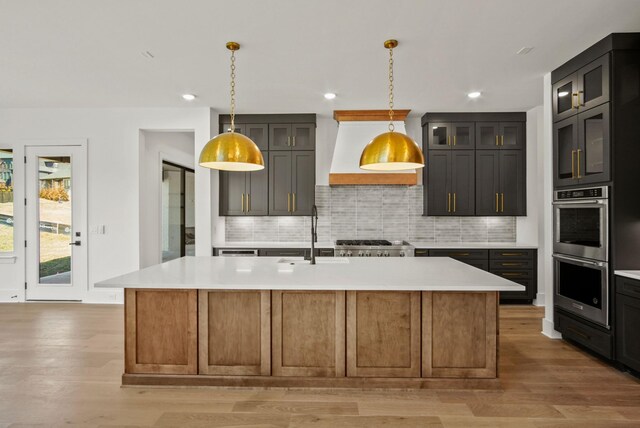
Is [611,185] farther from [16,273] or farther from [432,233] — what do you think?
[16,273]

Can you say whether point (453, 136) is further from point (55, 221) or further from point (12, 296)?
point (12, 296)

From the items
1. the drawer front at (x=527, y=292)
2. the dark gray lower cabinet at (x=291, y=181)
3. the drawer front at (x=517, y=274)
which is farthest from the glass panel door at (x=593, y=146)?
the dark gray lower cabinet at (x=291, y=181)

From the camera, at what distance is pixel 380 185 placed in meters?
5.77

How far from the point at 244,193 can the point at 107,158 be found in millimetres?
1927

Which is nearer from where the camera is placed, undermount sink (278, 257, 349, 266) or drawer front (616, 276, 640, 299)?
drawer front (616, 276, 640, 299)

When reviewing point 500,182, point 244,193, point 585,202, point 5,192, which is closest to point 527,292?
point 500,182

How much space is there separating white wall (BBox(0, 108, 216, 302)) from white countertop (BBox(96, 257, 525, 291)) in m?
2.42

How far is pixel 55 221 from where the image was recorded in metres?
5.29

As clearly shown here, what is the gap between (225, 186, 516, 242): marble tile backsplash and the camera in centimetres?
573

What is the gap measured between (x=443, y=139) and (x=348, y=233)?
6.41 feet

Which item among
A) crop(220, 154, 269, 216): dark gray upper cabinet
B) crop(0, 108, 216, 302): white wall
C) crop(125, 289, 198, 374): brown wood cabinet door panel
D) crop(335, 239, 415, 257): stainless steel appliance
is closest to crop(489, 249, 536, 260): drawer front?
crop(335, 239, 415, 257): stainless steel appliance

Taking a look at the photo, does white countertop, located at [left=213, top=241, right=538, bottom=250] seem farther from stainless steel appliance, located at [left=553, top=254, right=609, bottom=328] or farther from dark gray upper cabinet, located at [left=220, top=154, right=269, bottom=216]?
stainless steel appliance, located at [left=553, top=254, right=609, bottom=328]

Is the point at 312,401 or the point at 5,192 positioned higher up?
the point at 5,192

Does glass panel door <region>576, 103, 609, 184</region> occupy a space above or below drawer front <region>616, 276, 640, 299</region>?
above
